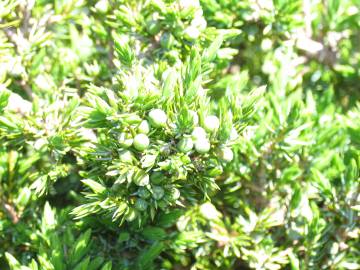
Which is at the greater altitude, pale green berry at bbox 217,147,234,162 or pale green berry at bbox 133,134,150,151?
pale green berry at bbox 133,134,150,151

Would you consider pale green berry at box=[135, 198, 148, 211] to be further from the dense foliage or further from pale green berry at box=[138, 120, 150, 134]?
pale green berry at box=[138, 120, 150, 134]

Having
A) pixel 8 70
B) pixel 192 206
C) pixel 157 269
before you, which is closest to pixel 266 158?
pixel 192 206

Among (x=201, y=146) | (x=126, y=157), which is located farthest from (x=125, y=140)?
(x=201, y=146)

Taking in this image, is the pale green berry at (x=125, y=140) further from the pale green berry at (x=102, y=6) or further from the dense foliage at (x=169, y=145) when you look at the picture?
the pale green berry at (x=102, y=6)

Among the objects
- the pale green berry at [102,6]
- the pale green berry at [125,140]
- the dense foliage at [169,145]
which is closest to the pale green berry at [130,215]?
the dense foliage at [169,145]

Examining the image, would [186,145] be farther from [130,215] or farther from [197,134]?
[130,215]

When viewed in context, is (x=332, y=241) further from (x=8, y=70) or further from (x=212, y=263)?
(x=8, y=70)

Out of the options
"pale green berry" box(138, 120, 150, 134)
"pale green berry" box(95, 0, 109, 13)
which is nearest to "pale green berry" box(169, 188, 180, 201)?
"pale green berry" box(138, 120, 150, 134)
